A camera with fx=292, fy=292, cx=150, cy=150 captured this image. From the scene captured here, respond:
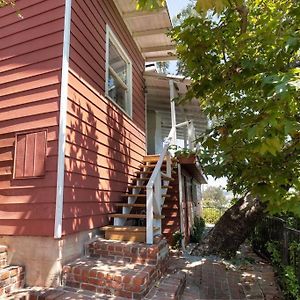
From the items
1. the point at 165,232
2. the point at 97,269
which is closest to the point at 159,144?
the point at 165,232

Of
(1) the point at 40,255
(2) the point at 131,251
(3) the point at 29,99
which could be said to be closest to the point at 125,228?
(2) the point at 131,251

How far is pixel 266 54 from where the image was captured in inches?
141

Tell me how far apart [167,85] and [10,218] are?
5.52m

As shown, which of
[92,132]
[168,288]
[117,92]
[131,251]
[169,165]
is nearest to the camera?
[168,288]

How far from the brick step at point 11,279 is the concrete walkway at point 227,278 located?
2195 millimetres

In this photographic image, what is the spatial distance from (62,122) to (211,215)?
16.2 m

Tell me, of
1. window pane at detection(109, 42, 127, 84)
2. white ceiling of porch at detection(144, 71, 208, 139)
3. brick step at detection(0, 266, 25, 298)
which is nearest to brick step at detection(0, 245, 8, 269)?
brick step at detection(0, 266, 25, 298)

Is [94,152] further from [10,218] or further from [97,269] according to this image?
[97,269]

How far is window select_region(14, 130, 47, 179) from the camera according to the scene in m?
4.02

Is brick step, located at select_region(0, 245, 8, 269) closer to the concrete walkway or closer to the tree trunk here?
the concrete walkway

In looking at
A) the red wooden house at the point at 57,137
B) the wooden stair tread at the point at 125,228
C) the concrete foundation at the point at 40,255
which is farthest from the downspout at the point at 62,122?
the wooden stair tread at the point at 125,228

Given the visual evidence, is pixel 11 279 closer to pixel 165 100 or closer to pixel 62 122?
pixel 62 122

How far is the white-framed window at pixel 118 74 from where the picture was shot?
19.2 feet

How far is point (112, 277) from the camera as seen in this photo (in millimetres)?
3557
